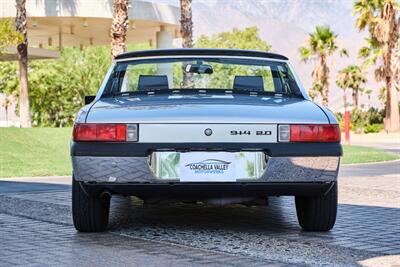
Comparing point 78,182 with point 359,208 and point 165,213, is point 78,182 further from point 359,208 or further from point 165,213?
point 359,208

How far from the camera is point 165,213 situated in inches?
349

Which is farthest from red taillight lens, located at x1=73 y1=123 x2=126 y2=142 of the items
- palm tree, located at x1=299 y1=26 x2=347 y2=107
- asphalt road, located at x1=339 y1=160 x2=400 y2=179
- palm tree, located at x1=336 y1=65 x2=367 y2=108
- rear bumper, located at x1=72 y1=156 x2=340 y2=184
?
palm tree, located at x1=336 y1=65 x2=367 y2=108

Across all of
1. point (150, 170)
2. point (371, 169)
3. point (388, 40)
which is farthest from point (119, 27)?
point (388, 40)

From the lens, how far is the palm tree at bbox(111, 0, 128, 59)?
2520cm

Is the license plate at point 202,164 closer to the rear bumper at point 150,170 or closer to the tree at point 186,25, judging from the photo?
the rear bumper at point 150,170

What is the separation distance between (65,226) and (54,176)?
7.82 m

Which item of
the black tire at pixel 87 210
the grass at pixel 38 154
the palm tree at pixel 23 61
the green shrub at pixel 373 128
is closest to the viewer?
the black tire at pixel 87 210

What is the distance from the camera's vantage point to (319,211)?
7.32 meters

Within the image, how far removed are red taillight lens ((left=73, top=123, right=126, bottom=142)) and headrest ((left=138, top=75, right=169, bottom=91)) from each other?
1.32 metres

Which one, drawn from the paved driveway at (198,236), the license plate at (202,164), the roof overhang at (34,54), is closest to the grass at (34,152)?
the paved driveway at (198,236)

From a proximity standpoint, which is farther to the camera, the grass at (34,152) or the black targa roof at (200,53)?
the grass at (34,152)

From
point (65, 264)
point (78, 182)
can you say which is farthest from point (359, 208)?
point (65, 264)

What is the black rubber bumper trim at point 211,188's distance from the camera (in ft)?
21.6

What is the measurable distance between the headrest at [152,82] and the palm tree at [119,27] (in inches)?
687
